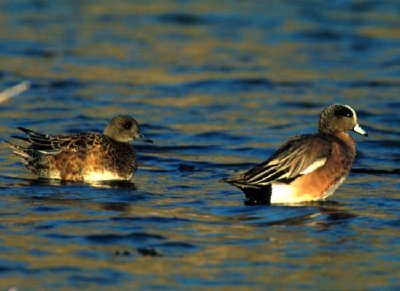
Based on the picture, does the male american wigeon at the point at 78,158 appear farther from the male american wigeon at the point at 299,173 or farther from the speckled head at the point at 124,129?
the male american wigeon at the point at 299,173

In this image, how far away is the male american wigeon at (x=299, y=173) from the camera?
9.89 m

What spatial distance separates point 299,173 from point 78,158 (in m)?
2.17

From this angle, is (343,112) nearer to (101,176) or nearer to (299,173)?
(299,173)

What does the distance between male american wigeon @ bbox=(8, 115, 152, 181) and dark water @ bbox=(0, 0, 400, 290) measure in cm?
17

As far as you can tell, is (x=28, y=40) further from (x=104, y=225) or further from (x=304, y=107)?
(x=104, y=225)

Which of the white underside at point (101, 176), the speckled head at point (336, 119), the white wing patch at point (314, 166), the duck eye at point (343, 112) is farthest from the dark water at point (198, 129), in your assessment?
the duck eye at point (343, 112)

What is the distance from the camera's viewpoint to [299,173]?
32.7ft

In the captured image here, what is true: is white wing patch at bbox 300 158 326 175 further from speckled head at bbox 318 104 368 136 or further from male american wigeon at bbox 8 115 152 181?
male american wigeon at bbox 8 115 152 181

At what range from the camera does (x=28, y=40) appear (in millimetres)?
19141

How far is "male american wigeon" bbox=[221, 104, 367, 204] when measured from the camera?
989cm

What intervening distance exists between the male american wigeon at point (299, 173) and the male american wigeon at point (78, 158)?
5.02 feet

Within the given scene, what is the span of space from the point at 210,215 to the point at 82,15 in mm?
12304

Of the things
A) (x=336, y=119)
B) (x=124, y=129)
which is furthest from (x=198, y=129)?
(x=336, y=119)

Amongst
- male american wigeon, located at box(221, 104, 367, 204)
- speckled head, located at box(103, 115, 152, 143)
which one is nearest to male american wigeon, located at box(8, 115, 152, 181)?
speckled head, located at box(103, 115, 152, 143)
